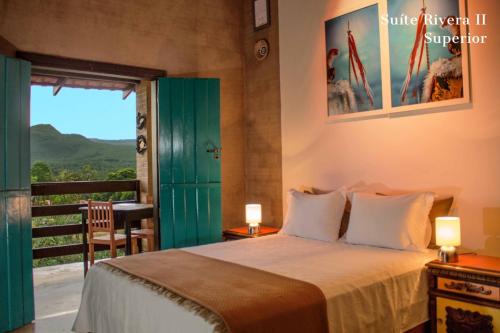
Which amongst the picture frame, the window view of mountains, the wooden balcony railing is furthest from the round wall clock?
the window view of mountains

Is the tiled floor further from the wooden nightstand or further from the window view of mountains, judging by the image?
the window view of mountains

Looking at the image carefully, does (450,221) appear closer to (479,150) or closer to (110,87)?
(479,150)

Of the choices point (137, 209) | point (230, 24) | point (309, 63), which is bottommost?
point (137, 209)

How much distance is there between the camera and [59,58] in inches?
151

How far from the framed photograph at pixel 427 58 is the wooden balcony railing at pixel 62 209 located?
393cm

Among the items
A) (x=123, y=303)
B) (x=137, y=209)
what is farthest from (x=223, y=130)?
(x=123, y=303)

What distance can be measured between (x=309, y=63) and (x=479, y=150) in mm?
1824

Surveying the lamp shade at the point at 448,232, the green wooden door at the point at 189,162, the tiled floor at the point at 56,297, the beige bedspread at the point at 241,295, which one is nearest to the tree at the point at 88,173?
the tiled floor at the point at 56,297

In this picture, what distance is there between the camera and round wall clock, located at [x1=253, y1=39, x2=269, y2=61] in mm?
4633

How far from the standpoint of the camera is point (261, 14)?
15.4ft

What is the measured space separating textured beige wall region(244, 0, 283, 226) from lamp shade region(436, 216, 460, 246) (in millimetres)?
2054

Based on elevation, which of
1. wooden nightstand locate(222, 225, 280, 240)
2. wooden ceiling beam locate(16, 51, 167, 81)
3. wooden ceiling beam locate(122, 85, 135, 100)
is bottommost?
wooden nightstand locate(222, 225, 280, 240)

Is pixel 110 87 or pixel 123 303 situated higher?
pixel 110 87

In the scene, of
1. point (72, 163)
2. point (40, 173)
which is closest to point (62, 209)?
point (40, 173)
